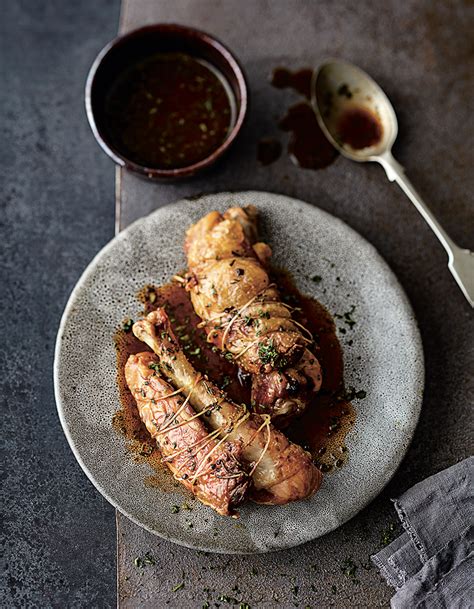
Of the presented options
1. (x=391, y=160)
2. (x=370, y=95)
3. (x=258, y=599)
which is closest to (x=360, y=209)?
(x=391, y=160)

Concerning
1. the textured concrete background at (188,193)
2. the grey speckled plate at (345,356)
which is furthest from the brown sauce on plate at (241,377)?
the textured concrete background at (188,193)

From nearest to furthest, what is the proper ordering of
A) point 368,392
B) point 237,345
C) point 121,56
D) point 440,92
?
1. point 237,345
2. point 368,392
3. point 121,56
4. point 440,92

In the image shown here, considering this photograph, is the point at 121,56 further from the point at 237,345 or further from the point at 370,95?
the point at 237,345

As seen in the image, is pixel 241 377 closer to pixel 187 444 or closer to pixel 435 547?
pixel 187 444

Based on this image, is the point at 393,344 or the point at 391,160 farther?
the point at 391,160

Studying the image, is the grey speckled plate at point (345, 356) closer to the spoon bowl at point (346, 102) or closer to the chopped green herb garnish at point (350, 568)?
the chopped green herb garnish at point (350, 568)
